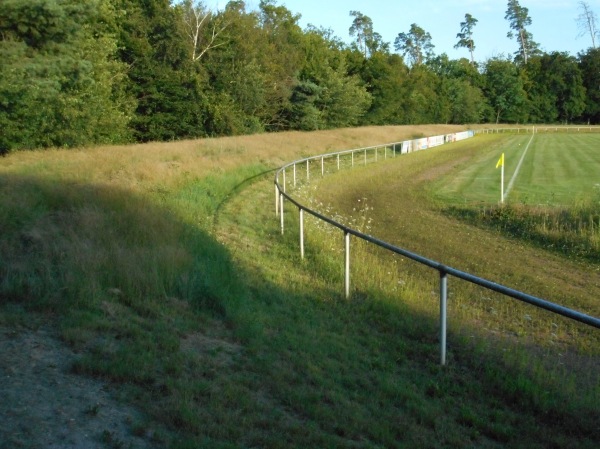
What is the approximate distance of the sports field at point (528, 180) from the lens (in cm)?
2344

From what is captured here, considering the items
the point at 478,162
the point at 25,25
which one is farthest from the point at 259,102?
the point at 25,25

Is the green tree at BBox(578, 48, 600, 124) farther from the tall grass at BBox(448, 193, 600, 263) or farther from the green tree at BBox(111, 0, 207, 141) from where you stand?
the tall grass at BBox(448, 193, 600, 263)

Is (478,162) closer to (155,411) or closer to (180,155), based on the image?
(180,155)

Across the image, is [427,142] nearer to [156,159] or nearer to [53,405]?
[156,159]

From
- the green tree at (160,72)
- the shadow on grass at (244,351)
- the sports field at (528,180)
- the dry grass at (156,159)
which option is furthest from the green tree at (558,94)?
the shadow on grass at (244,351)

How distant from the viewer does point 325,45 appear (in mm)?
93500

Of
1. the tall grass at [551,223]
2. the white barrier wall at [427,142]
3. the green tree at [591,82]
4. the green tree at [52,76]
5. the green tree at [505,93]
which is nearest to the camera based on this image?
the tall grass at [551,223]

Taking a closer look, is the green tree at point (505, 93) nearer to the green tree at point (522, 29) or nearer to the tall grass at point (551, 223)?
the green tree at point (522, 29)

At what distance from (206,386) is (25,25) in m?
20.8

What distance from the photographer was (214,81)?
60.8 m

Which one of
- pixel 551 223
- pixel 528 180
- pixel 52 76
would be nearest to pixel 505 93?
pixel 528 180

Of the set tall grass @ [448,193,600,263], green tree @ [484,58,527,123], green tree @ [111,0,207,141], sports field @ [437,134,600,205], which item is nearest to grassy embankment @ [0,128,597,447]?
tall grass @ [448,193,600,263]

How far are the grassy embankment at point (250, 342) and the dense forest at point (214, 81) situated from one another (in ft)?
46.8

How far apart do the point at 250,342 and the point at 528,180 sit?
2548 cm
